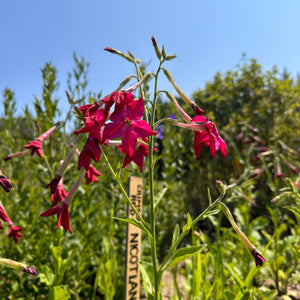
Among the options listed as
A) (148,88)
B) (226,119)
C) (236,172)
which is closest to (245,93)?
(226,119)

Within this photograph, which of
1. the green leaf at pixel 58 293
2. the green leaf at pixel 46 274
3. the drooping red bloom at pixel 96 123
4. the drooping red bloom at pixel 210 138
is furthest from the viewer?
the green leaf at pixel 46 274

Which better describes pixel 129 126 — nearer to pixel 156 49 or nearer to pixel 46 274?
pixel 156 49

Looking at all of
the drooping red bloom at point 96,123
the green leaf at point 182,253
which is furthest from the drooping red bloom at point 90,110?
the green leaf at point 182,253

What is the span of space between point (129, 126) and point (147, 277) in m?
0.68

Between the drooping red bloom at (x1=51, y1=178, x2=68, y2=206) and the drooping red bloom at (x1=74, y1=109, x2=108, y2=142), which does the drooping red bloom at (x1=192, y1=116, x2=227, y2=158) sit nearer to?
the drooping red bloom at (x1=74, y1=109, x2=108, y2=142)

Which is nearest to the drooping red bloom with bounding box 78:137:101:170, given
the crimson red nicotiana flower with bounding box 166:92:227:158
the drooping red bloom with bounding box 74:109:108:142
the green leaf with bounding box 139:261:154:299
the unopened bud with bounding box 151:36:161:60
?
the drooping red bloom with bounding box 74:109:108:142

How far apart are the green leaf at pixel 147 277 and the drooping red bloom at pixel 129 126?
0.58m

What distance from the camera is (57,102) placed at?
1974mm

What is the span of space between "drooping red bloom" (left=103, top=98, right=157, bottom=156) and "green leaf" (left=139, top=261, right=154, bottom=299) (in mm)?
584

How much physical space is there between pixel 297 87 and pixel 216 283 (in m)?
4.10

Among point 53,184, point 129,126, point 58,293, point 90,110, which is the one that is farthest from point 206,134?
point 58,293

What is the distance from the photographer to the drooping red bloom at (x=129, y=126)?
2.47 feet

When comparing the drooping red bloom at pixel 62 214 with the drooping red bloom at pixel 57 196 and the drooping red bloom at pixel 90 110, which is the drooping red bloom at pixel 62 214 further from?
the drooping red bloom at pixel 90 110

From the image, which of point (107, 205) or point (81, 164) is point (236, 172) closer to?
point (107, 205)
